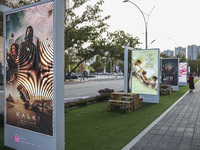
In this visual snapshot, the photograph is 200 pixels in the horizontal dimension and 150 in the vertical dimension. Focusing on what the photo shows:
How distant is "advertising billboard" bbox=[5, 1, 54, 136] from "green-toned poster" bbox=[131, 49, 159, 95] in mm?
9295

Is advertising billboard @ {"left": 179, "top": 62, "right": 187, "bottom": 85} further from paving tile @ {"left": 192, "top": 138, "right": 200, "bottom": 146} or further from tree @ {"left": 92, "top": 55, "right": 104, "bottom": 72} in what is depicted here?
tree @ {"left": 92, "top": 55, "right": 104, "bottom": 72}

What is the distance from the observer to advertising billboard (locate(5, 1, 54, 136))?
4.11 metres

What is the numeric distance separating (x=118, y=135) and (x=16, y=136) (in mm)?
2810

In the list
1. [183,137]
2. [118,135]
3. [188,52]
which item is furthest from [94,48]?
[188,52]

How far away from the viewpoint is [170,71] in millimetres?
21797

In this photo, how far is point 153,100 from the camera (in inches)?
499

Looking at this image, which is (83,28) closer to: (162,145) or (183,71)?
(162,145)

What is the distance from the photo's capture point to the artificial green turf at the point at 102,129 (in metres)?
5.36

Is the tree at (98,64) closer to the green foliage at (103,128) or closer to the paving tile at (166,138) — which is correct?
the green foliage at (103,128)

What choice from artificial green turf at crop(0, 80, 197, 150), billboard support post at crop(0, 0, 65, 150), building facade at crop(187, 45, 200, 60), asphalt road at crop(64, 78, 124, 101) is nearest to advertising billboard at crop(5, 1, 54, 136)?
billboard support post at crop(0, 0, 65, 150)

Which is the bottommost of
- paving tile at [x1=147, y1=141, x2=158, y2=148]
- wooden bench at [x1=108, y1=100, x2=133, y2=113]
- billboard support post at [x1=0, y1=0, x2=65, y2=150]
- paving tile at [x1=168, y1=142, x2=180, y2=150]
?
paving tile at [x1=168, y1=142, x2=180, y2=150]

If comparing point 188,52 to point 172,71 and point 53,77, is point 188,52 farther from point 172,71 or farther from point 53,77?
point 53,77

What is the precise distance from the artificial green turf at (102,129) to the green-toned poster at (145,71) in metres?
3.85


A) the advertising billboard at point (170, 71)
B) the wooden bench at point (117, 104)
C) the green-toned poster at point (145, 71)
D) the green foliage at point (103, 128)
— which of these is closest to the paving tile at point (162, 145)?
the green foliage at point (103, 128)
